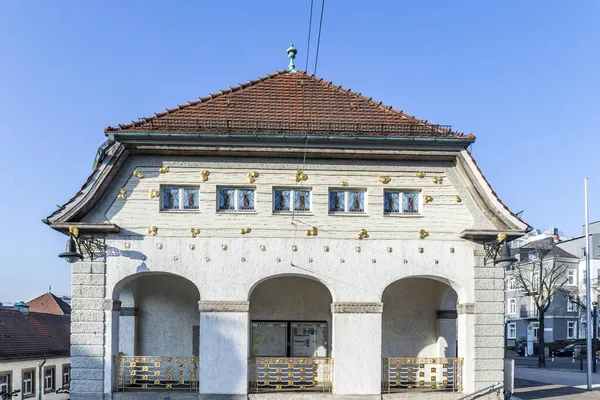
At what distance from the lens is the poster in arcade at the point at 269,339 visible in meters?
17.9

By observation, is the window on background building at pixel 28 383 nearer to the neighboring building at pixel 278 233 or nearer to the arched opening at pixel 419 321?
the neighboring building at pixel 278 233

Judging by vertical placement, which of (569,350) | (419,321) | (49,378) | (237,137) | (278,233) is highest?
(237,137)

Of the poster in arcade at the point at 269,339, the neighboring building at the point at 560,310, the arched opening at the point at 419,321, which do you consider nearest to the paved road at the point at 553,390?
the arched opening at the point at 419,321

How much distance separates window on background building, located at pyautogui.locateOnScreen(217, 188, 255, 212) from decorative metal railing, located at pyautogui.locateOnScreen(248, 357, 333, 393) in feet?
13.1

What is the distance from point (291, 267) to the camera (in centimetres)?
1554

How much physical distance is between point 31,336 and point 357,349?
2715 centimetres

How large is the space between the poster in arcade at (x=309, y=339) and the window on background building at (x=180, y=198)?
5.07 meters

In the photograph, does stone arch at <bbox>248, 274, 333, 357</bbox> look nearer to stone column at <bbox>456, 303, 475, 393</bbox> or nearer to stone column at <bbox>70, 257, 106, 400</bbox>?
stone column at <bbox>456, 303, 475, 393</bbox>

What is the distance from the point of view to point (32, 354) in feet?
111

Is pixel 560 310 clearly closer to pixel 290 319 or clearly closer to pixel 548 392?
pixel 548 392

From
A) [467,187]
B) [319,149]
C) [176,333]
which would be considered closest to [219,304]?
[176,333]

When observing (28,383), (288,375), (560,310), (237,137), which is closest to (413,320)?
(288,375)

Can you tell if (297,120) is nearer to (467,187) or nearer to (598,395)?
(467,187)

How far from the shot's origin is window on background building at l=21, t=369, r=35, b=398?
32125 mm
